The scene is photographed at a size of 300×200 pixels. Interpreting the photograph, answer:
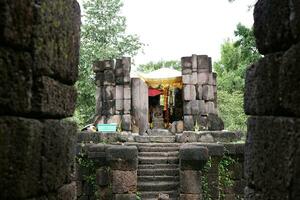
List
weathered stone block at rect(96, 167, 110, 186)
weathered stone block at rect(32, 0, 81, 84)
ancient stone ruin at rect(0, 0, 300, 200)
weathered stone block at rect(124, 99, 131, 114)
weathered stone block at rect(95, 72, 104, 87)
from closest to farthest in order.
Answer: ancient stone ruin at rect(0, 0, 300, 200) < weathered stone block at rect(32, 0, 81, 84) < weathered stone block at rect(96, 167, 110, 186) < weathered stone block at rect(124, 99, 131, 114) < weathered stone block at rect(95, 72, 104, 87)

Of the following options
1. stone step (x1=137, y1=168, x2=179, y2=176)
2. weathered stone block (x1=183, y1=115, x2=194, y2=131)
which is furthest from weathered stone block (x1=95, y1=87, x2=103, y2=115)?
stone step (x1=137, y1=168, x2=179, y2=176)

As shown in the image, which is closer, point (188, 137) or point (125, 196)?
point (125, 196)

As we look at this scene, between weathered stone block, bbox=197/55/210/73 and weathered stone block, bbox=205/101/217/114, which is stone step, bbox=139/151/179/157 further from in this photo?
weathered stone block, bbox=197/55/210/73

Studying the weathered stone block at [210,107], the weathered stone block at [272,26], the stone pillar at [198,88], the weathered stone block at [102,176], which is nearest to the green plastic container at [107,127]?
→ the stone pillar at [198,88]

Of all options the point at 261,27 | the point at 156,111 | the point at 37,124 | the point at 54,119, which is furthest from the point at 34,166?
the point at 156,111

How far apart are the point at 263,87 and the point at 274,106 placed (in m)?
0.29

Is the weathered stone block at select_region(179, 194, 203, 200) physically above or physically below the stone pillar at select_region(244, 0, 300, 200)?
below

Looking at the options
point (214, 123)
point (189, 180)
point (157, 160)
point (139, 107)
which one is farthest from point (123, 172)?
point (139, 107)

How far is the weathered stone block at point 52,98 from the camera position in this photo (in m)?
3.28

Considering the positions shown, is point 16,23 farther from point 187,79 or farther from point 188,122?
point 187,79

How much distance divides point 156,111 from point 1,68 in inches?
823

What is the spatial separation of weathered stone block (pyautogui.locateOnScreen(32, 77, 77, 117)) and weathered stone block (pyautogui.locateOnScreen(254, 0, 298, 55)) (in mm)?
1774

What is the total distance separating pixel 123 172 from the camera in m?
10.9

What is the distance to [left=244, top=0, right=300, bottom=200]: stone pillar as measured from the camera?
10.0 ft
